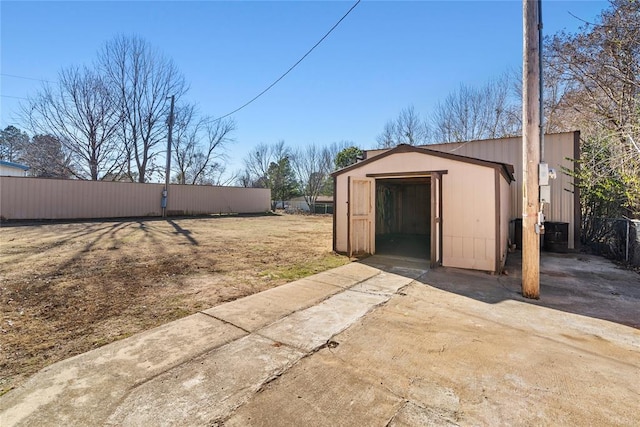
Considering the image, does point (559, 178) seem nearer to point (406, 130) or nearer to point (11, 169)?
point (406, 130)

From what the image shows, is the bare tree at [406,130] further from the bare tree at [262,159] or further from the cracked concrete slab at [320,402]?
the cracked concrete slab at [320,402]

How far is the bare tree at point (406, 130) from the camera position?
21.6 meters

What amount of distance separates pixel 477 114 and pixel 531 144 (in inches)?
660

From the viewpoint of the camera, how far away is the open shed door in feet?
21.8

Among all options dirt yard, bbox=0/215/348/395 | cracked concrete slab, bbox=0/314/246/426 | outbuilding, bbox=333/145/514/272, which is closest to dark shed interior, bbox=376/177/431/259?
outbuilding, bbox=333/145/514/272

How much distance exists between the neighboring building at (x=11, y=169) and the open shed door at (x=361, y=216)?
2336cm

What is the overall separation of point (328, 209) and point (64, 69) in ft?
70.4

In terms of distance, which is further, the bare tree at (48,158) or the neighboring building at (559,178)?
the bare tree at (48,158)

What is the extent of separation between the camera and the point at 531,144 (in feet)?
12.9

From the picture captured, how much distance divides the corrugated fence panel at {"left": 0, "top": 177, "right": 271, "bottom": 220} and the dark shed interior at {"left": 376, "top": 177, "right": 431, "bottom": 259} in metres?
14.0

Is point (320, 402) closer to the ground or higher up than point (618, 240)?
closer to the ground

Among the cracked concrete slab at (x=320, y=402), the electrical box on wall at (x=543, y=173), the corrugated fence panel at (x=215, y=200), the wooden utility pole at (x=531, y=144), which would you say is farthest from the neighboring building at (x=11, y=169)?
the electrical box on wall at (x=543, y=173)

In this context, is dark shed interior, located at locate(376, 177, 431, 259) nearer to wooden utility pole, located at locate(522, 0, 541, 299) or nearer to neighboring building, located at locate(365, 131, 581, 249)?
neighboring building, located at locate(365, 131, 581, 249)

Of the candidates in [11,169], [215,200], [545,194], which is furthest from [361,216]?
[11,169]
